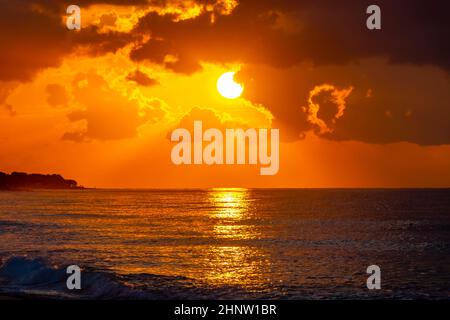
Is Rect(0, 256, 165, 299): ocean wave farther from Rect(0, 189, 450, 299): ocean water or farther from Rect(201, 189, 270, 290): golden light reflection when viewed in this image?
Rect(201, 189, 270, 290): golden light reflection

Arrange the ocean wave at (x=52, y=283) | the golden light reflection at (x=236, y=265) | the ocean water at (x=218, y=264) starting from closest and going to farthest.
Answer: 1. the ocean wave at (x=52, y=283)
2. the ocean water at (x=218, y=264)
3. the golden light reflection at (x=236, y=265)

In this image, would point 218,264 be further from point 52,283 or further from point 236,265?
point 52,283

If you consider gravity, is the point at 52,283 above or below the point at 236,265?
below

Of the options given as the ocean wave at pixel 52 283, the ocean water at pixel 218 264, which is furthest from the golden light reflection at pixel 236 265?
the ocean wave at pixel 52 283

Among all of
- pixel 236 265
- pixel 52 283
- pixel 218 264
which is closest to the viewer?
pixel 52 283

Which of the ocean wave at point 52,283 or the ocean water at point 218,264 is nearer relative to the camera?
the ocean wave at point 52,283

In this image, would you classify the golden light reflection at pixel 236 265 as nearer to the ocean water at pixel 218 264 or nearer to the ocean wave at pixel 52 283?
the ocean water at pixel 218 264

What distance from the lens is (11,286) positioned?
93.7ft

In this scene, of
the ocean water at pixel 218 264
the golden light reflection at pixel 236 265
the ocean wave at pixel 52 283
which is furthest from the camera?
the golden light reflection at pixel 236 265

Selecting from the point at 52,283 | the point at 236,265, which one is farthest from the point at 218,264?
the point at 52,283
